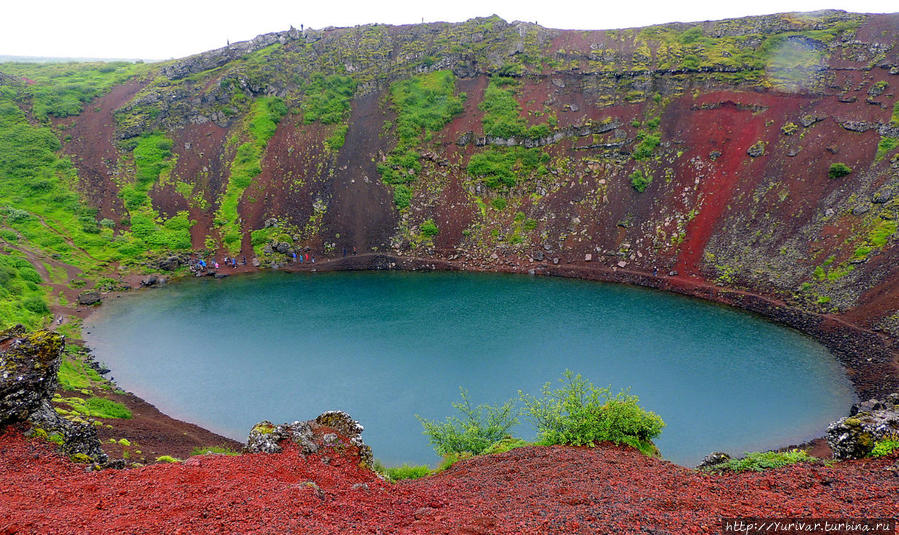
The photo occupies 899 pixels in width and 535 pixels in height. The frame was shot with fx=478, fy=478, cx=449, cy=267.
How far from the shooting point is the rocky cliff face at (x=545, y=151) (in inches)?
2298

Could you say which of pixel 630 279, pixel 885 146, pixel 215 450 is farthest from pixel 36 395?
pixel 885 146

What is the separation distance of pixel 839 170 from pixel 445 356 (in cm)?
5326

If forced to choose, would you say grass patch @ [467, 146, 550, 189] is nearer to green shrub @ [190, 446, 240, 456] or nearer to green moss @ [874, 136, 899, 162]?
green moss @ [874, 136, 899, 162]

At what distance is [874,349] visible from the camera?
4200cm

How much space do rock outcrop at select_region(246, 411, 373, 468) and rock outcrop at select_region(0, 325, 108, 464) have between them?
5.78 m

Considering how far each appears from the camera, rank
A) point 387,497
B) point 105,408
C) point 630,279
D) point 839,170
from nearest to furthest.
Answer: point 387,497, point 105,408, point 839,170, point 630,279

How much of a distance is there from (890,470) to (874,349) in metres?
37.0

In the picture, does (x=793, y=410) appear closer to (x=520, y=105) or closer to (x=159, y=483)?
(x=159, y=483)

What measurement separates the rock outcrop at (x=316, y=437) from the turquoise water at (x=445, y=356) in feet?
48.5

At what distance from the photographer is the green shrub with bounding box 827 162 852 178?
57.9 meters

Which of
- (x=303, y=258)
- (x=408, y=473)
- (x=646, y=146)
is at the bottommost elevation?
(x=408, y=473)

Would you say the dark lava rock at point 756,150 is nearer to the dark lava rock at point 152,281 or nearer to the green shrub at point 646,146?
the green shrub at point 646,146

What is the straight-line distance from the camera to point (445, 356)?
46406mm

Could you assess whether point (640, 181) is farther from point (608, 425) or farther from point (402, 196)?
point (608, 425)
